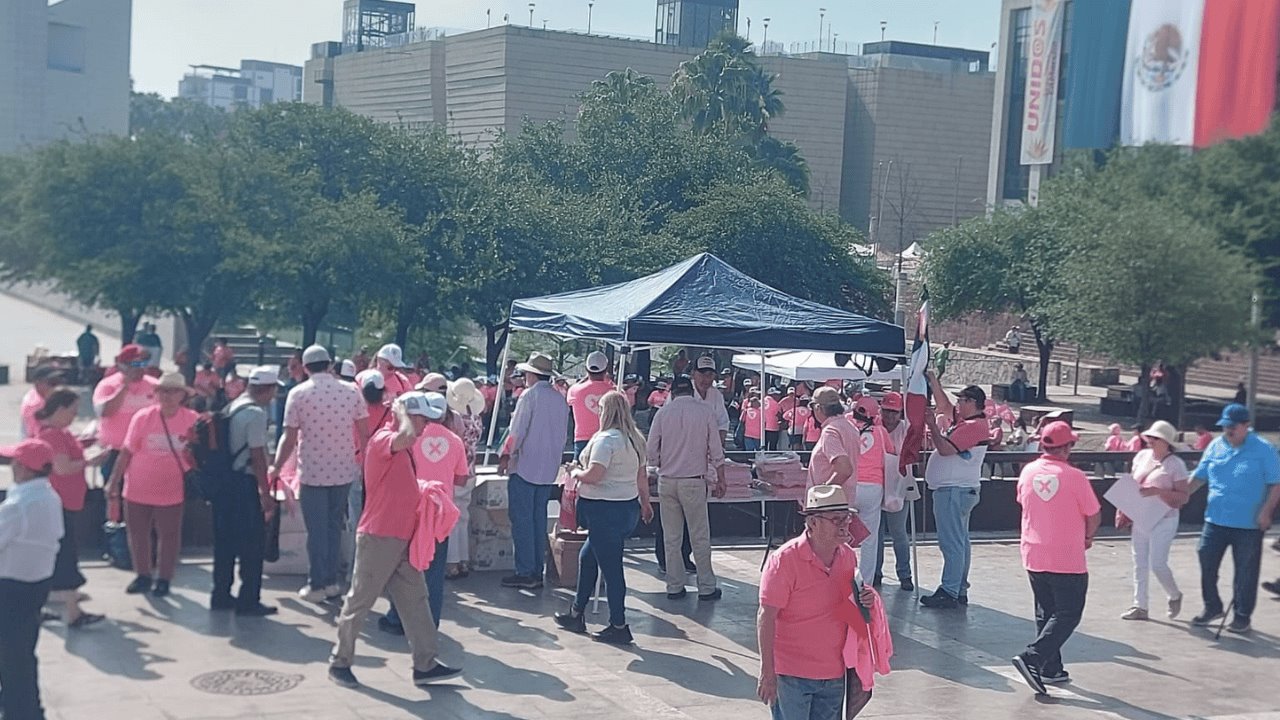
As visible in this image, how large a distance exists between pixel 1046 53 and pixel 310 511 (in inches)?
2221

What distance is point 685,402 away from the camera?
Result: 1070cm

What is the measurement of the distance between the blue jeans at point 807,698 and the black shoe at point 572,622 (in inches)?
153

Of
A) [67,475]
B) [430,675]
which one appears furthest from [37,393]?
[430,675]

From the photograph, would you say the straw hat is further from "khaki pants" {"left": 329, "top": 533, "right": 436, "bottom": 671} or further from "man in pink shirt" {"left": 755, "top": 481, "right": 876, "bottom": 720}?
"man in pink shirt" {"left": 755, "top": 481, "right": 876, "bottom": 720}

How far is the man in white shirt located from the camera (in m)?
6.48

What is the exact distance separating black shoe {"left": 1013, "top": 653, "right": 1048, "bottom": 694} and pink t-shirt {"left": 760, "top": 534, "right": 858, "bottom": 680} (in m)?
3.39

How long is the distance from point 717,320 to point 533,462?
1.96 meters

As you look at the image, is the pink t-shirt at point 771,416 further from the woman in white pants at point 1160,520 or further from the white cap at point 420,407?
the white cap at point 420,407

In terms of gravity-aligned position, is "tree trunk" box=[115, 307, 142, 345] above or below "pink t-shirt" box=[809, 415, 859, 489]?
below

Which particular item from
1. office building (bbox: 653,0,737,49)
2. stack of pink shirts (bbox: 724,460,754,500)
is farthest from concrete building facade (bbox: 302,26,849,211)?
stack of pink shirts (bbox: 724,460,754,500)

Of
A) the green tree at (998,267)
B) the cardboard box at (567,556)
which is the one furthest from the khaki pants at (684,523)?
the green tree at (998,267)

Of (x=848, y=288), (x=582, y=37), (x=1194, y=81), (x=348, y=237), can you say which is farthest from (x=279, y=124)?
(x=582, y=37)

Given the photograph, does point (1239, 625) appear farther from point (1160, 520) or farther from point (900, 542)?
point (900, 542)

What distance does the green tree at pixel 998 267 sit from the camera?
3981 cm
